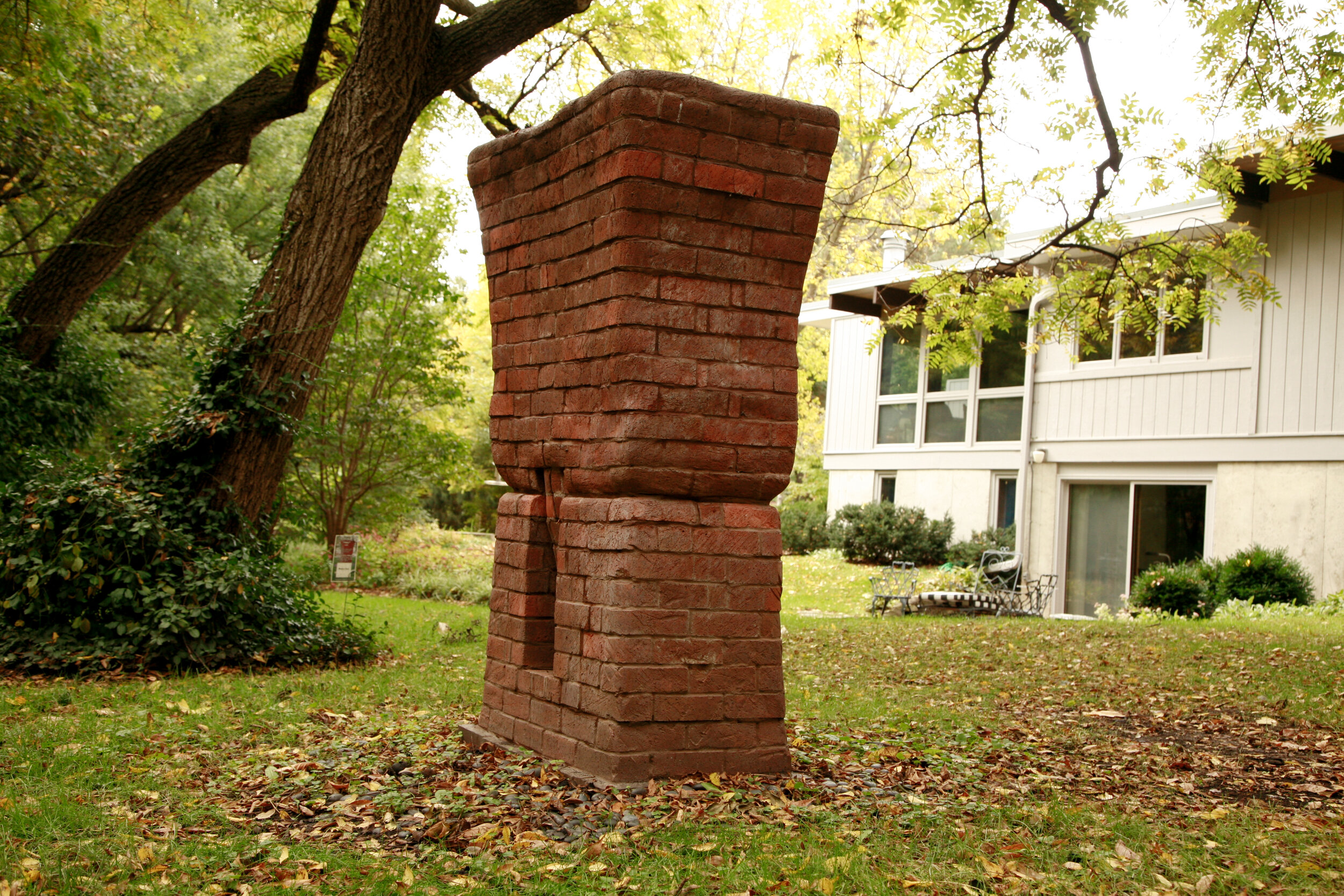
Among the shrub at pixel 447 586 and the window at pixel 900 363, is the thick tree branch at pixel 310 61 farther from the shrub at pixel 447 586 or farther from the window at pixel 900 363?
the window at pixel 900 363

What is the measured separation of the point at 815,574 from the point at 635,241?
53.0ft

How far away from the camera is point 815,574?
19.5m

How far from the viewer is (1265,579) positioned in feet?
44.0

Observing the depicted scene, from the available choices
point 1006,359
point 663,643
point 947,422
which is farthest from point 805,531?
point 663,643

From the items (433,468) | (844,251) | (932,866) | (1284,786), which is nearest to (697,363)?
(932,866)

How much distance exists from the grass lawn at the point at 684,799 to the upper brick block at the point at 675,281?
1286mm

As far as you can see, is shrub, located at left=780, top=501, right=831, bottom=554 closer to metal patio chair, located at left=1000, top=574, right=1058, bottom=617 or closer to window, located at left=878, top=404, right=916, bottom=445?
window, located at left=878, top=404, right=916, bottom=445

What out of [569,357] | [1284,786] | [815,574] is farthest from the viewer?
[815,574]

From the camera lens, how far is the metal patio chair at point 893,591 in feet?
49.1

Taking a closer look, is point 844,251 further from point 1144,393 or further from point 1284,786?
point 1284,786

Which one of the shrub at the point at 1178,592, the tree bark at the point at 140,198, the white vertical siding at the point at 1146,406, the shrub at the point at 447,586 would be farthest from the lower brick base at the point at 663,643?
the white vertical siding at the point at 1146,406

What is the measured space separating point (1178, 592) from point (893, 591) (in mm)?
3848

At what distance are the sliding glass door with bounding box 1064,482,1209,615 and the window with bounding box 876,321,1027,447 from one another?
224 centimetres

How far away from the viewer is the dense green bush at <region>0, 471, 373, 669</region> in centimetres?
722
